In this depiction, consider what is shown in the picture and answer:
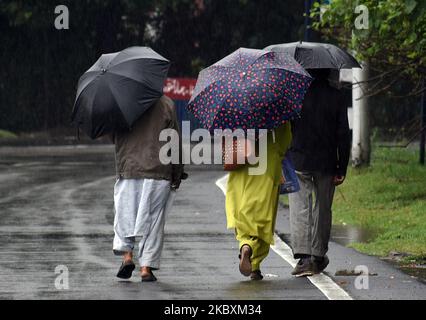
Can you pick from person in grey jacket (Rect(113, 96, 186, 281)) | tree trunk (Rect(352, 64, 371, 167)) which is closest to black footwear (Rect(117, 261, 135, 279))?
person in grey jacket (Rect(113, 96, 186, 281))

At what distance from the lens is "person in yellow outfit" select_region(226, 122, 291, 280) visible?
36.4ft

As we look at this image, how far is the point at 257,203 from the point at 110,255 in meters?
2.40

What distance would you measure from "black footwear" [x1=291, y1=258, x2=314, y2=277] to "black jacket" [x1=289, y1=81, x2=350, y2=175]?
0.78 m

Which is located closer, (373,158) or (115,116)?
(115,116)

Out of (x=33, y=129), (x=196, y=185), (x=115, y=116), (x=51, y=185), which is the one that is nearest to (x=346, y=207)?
(x=196, y=185)

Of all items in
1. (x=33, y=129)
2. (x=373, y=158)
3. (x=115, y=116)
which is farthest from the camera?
(x=33, y=129)

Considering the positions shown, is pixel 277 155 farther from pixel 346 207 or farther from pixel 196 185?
pixel 196 185

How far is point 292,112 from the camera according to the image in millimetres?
11070

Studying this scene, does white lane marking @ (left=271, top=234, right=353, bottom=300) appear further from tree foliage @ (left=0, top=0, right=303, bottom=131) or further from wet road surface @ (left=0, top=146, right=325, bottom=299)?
tree foliage @ (left=0, top=0, right=303, bottom=131)

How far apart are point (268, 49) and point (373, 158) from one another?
1273 centimetres

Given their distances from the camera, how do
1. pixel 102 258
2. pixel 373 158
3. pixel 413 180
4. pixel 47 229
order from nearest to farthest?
1. pixel 102 258
2. pixel 47 229
3. pixel 413 180
4. pixel 373 158

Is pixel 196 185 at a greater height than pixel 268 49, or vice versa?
pixel 268 49

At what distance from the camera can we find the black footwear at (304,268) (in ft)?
37.2

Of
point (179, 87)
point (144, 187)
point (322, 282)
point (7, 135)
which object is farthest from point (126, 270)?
point (7, 135)
